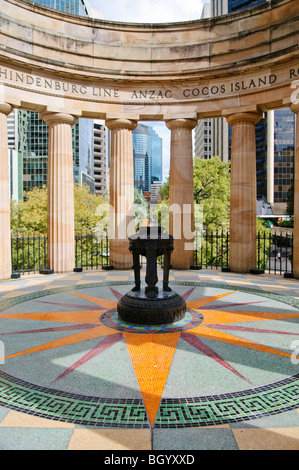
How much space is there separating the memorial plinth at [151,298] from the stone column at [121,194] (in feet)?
25.5

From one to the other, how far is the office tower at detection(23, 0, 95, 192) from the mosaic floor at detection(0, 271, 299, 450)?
298 ft

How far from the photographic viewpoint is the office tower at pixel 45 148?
103 meters

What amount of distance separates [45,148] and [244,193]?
105 meters

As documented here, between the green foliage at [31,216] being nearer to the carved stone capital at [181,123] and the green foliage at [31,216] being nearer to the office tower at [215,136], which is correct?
the carved stone capital at [181,123]

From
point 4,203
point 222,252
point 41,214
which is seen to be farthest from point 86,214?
point 4,203

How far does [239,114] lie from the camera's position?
16500 mm

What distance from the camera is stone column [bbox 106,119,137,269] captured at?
17578mm

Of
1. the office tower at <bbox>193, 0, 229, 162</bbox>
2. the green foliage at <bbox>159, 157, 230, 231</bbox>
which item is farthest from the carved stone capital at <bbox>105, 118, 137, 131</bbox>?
the office tower at <bbox>193, 0, 229, 162</bbox>

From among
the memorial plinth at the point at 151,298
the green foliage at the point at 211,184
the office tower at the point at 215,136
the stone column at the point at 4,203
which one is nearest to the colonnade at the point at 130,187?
the stone column at the point at 4,203

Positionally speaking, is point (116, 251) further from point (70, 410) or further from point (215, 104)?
point (70, 410)

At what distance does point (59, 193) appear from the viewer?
16891 mm

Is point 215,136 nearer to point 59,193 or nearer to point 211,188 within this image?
point 211,188

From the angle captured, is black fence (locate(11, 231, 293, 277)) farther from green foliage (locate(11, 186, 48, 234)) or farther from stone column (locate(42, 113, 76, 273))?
green foliage (locate(11, 186, 48, 234))
